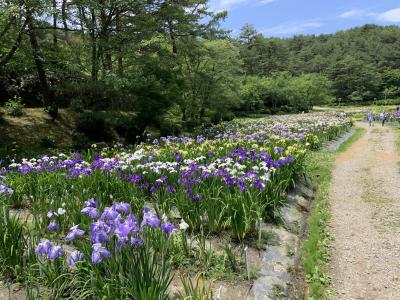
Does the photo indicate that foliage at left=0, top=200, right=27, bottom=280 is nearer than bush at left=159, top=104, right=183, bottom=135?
Yes

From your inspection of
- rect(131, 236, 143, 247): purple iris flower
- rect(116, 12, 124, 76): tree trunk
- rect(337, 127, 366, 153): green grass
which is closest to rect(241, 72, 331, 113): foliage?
rect(337, 127, 366, 153): green grass

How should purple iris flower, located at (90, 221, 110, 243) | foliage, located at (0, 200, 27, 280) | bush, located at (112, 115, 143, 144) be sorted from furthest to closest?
1. bush, located at (112, 115, 143, 144)
2. foliage, located at (0, 200, 27, 280)
3. purple iris flower, located at (90, 221, 110, 243)

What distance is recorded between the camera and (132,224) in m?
2.96

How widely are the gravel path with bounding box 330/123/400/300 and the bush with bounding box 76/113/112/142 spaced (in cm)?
912

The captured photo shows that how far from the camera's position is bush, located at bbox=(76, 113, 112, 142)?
15.0 meters

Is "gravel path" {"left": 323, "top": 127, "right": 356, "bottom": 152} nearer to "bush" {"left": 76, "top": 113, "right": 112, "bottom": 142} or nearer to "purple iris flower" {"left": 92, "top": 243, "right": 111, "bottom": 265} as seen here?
"bush" {"left": 76, "top": 113, "right": 112, "bottom": 142}

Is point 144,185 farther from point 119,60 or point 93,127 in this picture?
point 119,60

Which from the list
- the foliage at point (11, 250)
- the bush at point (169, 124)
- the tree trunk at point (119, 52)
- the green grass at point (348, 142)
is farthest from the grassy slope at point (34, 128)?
the green grass at point (348, 142)

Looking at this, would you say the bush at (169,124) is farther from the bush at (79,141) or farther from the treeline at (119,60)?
the bush at (79,141)

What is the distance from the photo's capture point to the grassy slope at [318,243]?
14.6 ft

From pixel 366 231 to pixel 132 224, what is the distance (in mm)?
4470

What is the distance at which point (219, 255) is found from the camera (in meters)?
4.52

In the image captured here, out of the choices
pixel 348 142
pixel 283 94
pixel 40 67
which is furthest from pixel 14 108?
pixel 283 94

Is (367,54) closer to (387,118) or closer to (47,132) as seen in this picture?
(387,118)
